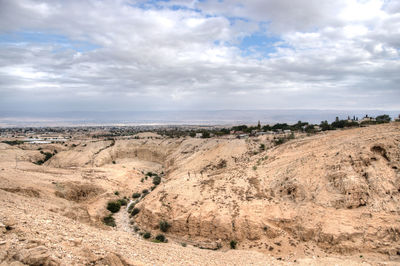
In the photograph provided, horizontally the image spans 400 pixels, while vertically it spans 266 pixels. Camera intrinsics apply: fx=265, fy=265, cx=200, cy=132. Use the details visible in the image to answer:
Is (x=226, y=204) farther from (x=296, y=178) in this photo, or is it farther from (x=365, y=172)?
(x=365, y=172)

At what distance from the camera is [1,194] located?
49.4 ft

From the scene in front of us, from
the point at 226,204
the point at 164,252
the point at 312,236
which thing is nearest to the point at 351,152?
the point at 312,236

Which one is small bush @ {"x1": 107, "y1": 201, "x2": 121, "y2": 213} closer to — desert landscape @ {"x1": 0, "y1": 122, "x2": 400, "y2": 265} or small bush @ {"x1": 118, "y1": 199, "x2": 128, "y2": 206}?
desert landscape @ {"x1": 0, "y1": 122, "x2": 400, "y2": 265}

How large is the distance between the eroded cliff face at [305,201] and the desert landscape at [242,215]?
63 mm

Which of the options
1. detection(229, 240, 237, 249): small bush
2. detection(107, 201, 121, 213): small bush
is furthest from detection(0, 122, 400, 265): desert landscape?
detection(107, 201, 121, 213): small bush

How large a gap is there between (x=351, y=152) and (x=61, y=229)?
19.7 meters

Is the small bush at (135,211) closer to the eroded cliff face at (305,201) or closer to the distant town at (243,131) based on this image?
the eroded cliff face at (305,201)

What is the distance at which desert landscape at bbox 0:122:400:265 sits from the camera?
9.81 meters

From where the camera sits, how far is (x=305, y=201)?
18266mm

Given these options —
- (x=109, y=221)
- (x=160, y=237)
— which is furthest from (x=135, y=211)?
(x=160, y=237)

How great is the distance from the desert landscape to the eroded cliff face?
0.06 m

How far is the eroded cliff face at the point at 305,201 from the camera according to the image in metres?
15.4

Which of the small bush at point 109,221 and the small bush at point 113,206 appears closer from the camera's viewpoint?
the small bush at point 109,221

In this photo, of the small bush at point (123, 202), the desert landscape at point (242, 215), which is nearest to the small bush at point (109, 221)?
the desert landscape at point (242, 215)
